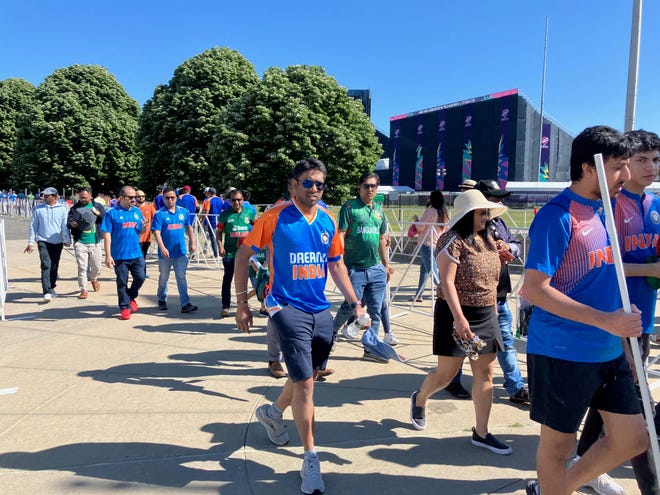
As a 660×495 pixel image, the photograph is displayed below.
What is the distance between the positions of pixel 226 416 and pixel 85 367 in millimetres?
1939

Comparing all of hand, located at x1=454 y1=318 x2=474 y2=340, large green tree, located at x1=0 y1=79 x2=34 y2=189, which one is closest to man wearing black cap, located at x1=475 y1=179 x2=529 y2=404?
hand, located at x1=454 y1=318 x2=474 y2=340

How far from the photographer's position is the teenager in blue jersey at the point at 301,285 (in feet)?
9.68

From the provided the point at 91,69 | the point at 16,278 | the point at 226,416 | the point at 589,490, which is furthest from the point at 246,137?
the point at 91,69

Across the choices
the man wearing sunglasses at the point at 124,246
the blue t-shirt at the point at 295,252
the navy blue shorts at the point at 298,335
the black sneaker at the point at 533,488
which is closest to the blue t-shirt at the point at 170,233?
the man wearing sunglasses at the point at 124,246

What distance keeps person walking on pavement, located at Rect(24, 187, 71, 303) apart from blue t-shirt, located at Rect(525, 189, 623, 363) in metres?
7.85

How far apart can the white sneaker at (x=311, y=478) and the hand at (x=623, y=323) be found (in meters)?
1.69

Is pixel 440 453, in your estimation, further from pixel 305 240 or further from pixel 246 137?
pixel 246 137

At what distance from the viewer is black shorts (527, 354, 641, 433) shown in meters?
2.19

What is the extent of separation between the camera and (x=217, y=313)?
7676 millimetres

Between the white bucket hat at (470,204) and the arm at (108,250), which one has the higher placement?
the white bucket hat at (470,204)

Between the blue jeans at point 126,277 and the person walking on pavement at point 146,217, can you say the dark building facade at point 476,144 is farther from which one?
the blue jeans at point 126,277

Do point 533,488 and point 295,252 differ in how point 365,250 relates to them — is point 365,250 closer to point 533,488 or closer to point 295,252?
point 295,252

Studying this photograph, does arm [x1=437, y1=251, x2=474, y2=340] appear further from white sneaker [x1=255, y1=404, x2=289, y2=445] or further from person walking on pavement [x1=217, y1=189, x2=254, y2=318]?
person walking on pavement [x1=217, y1=189, x2=254, y2=318]

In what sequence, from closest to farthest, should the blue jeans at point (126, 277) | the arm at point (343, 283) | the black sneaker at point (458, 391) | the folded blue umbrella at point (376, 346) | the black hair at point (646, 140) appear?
the black hair at point (646, 140) → the arm at point (343, 283) → the black sneaker at point (458, 391) → the folded blue umbrella at point (376, 346) → the blue jeans at point (126, 277)
